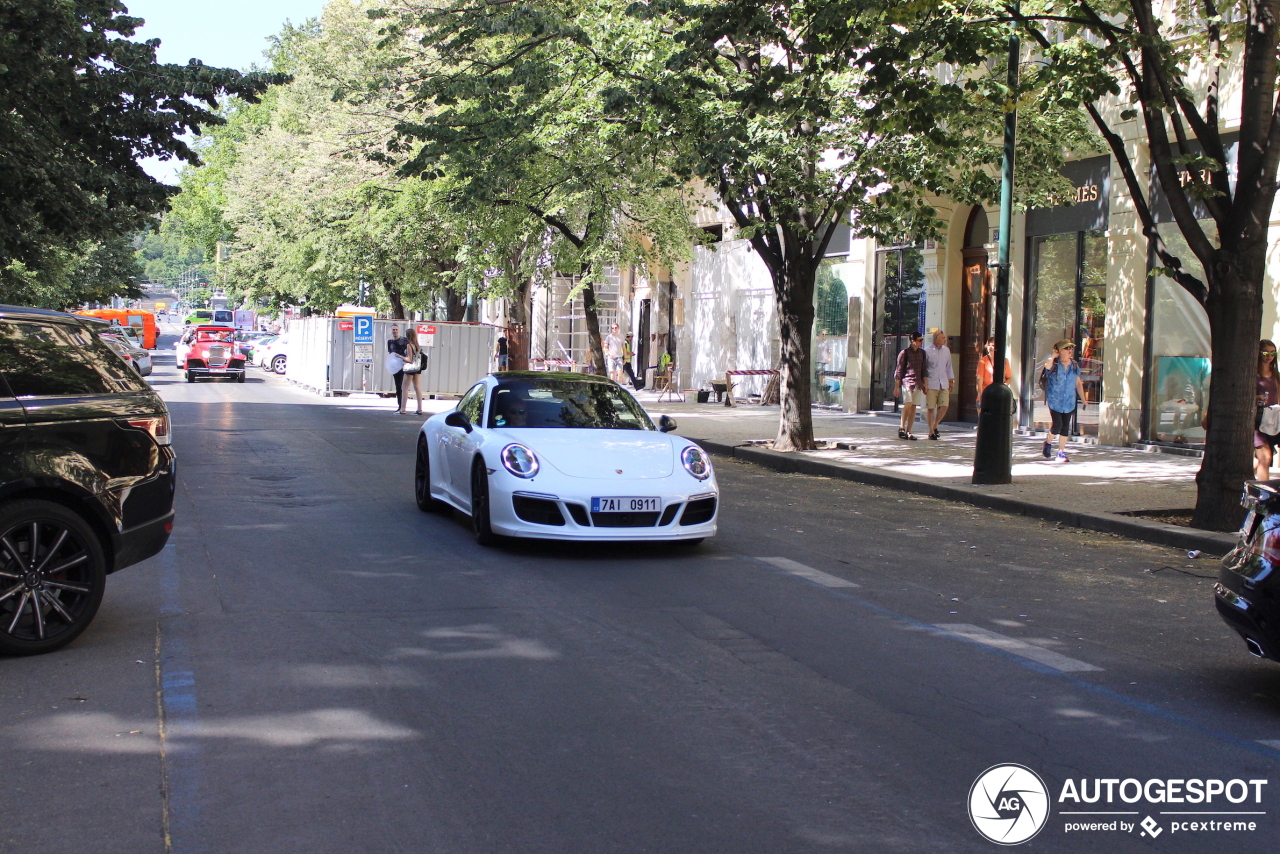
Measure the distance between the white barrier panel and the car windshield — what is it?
942 inches

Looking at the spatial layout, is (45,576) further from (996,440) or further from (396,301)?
(396,301)

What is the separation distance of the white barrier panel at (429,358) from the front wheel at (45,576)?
28.4m

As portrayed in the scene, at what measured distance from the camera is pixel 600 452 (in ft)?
32.3

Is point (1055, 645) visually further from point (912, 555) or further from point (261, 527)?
point (261, 527)

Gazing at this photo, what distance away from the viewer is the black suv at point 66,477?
626 centimetres

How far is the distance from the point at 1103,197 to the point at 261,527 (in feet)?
51.3

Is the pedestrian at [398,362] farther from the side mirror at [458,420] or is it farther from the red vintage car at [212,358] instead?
the red vintage car at [212,358]

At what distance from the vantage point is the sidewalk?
12633 mm

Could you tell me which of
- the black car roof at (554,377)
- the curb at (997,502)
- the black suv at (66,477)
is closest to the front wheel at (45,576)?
the black suv at (66,477)

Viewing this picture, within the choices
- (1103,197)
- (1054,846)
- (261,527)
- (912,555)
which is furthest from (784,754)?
(1103,197)

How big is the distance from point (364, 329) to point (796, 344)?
18.9 metres

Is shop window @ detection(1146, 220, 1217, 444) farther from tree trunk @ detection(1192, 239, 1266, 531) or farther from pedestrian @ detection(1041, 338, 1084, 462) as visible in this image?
tree trunk @ detection(1192, 239, 1266, 531)

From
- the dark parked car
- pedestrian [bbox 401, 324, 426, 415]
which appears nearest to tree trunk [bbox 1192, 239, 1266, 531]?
the dark parked car
